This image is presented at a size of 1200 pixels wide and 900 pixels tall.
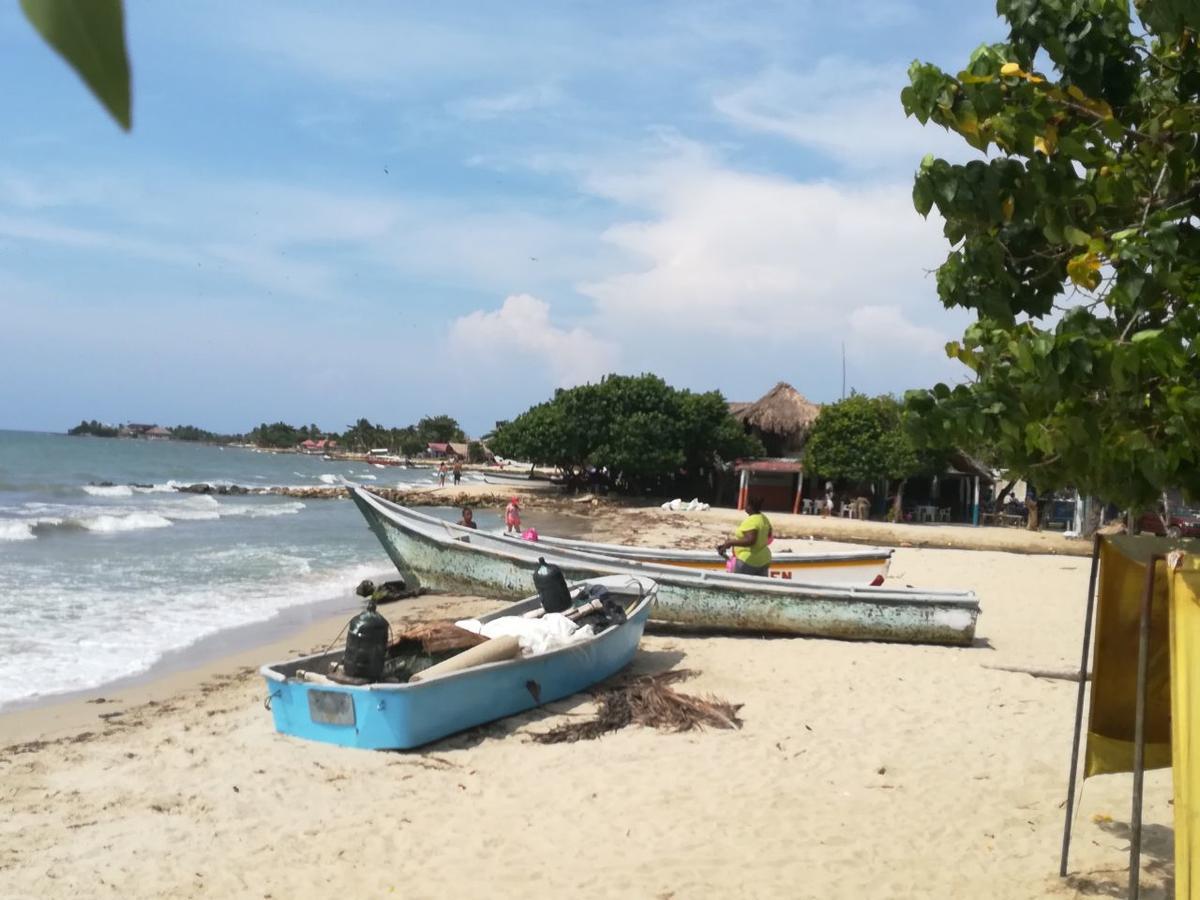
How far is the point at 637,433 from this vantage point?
39.1 meters

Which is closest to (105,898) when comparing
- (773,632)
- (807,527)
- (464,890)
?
(464,890)

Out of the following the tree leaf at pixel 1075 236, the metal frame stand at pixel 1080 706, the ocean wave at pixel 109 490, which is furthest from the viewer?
the ocean wave at pixel 109 490

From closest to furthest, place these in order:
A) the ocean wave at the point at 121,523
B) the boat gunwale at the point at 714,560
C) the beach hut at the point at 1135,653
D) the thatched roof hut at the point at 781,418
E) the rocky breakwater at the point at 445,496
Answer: the beach hut at the point at 1135,653 < the boat gunwale at the point at 714,560 < the ocean wave at the point at 121,523 < the thatched roof hut at the point at 781,418 < the rocky breakwater at the point at 445,496

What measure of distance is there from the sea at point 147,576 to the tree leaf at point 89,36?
10651 millimetres

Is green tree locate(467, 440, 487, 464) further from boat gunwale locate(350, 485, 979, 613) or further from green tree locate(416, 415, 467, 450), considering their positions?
boat gunwale locate(350, 485, 979, 613)

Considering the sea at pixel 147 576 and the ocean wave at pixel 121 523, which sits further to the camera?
the ocean wave at pixel 121 523

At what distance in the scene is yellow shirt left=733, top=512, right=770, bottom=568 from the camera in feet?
38.4

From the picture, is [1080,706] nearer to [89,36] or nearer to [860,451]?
[89,36]

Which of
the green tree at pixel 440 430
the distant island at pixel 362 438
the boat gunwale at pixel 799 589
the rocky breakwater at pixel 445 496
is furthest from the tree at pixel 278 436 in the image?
the boat gunwale at pixel 799 589

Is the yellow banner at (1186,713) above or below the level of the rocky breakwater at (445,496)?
above

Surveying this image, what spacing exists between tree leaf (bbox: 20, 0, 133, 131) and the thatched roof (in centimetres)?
3796

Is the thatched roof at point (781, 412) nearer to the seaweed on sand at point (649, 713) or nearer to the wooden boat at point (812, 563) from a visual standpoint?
the wooden boat at point (812, 563)

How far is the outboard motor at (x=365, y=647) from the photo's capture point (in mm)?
7766

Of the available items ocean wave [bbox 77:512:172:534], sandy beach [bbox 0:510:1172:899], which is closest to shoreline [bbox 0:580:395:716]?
sandy beach [bbox 0:510:1172:899]
